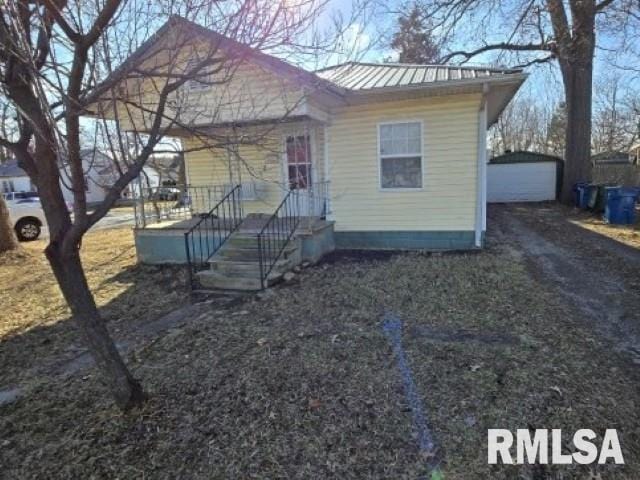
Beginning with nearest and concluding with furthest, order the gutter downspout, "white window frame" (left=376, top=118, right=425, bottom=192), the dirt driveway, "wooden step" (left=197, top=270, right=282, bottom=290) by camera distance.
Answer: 1. the dirt driveway
2. "wooden step" (left=197, top=270, right=282, bottom=290)
3. the gutter downspout
4. "white window frame" (left=376, top=118, right=425, bottom=192)

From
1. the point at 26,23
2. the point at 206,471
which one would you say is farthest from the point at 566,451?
the point at 26,23

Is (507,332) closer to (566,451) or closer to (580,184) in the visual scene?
(566,451)

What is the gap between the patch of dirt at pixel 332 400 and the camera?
2.46 meters

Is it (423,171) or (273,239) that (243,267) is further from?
(423,171)

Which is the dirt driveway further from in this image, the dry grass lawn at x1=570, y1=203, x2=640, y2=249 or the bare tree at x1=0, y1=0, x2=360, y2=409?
the bare tree at x1=0, y1=0, x2=360, y2=409

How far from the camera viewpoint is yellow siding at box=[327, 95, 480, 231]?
24.5 feet

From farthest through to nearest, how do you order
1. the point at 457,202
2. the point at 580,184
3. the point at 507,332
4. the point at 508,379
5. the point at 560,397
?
1. the point at 580,184
2. the point at 457,202
3. the point at 507,332
4. the point at 508,379
5. the point at 560,397

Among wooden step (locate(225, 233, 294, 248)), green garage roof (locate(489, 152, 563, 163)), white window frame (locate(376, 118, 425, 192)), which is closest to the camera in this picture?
wooden step (locate(225, 233, 294, 248))

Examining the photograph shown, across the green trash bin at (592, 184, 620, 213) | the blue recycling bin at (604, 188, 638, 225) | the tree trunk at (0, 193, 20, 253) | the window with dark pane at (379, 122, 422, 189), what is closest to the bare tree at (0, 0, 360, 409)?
the window with dark pane at (379, 122, 422, 189)

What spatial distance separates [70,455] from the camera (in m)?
2.64

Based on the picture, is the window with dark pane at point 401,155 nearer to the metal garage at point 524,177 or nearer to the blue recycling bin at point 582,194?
the blue recycling bin at point 582,194

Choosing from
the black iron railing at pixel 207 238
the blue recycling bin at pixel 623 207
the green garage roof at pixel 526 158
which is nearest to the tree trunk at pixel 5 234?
the black iron railing at pixel 207 238

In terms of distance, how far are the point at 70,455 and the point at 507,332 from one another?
3.85 meters

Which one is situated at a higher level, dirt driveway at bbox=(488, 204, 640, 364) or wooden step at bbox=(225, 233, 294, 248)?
wooden step at bbox=(225, 233, 294, 248)
